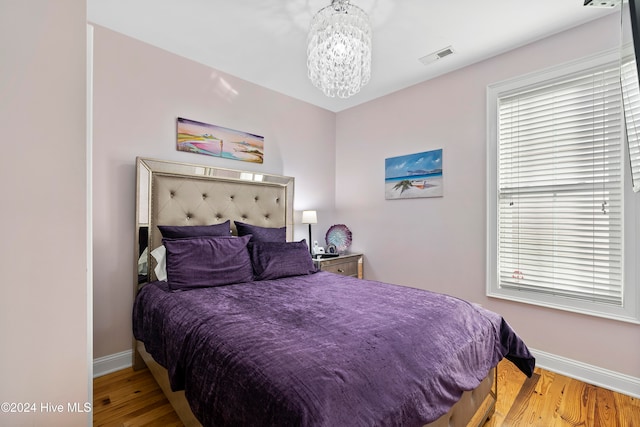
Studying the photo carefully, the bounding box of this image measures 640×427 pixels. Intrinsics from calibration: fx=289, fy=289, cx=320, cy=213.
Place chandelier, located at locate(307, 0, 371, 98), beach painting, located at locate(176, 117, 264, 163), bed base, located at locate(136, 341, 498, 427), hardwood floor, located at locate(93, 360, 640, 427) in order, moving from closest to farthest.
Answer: bed base, located at locate(136, 341, 498, 427)
hardwood floor, located at locate(93, 360, 640, 427)
chandelier, located at locate(307, 0, 371, 98)
beach painting, located at locate(176, 117, 264, 163)

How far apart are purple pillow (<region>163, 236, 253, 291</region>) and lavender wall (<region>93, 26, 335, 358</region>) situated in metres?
0.52

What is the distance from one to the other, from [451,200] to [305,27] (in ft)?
6.54

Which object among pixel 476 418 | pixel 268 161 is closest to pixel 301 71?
pixel 268 161

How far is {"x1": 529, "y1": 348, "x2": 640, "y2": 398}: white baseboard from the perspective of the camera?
1931mm

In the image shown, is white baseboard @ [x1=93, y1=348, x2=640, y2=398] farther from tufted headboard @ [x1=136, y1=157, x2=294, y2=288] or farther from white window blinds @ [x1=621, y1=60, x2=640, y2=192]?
white window blinds @ [x1=621, y1=60, x2=640, y2=192]

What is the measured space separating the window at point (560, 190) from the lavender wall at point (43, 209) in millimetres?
2798

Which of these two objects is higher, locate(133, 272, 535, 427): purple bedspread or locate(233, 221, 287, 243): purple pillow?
locate(233, 221, 287, 243): purple pillow

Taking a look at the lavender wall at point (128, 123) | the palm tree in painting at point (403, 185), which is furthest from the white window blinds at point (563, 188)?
the lavender wall at point (128, 123)

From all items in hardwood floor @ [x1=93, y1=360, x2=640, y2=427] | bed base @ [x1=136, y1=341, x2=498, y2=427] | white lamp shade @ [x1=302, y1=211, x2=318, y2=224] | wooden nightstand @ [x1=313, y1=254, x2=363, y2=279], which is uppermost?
white lamp shade @ [x1=302, y1=211, x2=318, y2=224]

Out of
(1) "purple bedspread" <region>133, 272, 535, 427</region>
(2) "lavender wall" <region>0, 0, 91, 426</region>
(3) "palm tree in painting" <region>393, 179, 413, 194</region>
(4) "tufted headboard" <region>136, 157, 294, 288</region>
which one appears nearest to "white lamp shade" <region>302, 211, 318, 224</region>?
(4) "tufted headboard" <region>136, 157, 294, 288</region>

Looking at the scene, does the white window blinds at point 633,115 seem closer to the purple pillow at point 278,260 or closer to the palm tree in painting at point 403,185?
the palm tree in painting at point 403,185

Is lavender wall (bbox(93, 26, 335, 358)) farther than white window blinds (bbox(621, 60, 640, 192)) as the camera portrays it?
Yes

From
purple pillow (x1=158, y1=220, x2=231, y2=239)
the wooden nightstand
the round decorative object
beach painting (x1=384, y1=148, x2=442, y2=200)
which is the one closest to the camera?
purple pillow (x1=158, y1=220, x2=231, y2=239)

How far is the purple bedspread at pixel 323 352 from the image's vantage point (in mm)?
904
